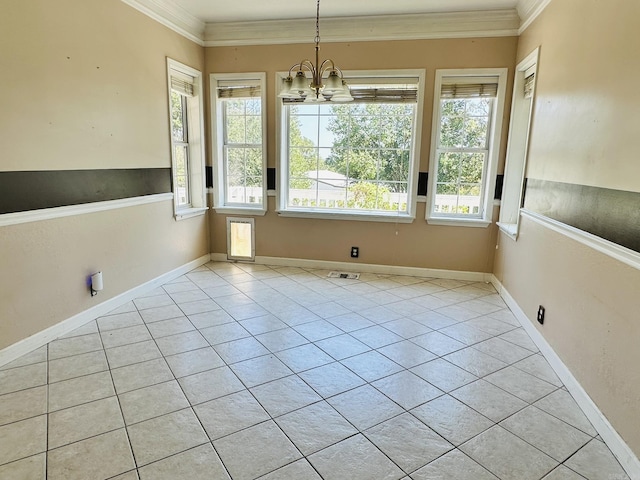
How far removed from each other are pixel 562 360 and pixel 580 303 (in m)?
0.43

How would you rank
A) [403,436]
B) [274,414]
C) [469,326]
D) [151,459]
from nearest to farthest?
[151,459], [403,436], [274,414], [469,326]

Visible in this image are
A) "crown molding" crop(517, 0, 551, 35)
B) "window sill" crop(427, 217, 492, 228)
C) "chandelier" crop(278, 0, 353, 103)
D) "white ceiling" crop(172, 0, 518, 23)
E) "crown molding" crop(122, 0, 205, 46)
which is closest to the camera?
"chandelier" crop(278, 0, 353, 103)

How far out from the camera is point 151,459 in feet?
5.60

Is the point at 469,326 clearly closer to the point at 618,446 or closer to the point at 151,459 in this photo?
the point at 618,446

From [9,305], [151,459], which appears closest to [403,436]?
[151,459]

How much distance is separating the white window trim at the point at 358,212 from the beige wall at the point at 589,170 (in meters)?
1.25

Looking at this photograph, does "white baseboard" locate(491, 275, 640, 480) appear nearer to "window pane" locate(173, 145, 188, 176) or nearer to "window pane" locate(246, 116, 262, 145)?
"window pane" locate(246, 116, 262, 145)

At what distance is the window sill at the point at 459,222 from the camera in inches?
167

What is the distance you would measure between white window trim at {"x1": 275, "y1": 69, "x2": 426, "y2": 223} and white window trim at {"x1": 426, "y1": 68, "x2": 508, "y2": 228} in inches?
5.9

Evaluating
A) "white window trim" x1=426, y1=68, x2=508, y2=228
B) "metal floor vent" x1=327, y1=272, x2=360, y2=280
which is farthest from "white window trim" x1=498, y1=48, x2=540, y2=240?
"metal floor vent" x1=327, y1=272, x2=360, y2=280

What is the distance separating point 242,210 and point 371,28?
8.26ft

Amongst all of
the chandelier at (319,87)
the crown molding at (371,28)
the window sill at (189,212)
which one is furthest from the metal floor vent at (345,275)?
the crown molding at (371,28)

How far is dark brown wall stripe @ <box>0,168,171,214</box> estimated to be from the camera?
2.41 metres

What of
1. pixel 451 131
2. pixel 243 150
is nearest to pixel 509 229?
pixel 451 131
